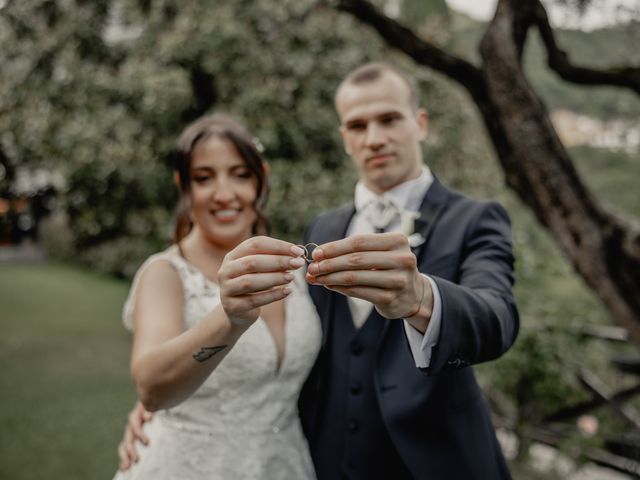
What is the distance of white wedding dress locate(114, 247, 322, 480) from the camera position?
2.29 metres

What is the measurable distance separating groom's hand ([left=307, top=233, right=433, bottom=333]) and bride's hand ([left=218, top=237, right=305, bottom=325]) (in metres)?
0.07

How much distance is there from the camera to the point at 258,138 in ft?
22.7

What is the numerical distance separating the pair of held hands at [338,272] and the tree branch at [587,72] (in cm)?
353

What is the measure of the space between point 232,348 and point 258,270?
77 centimetres

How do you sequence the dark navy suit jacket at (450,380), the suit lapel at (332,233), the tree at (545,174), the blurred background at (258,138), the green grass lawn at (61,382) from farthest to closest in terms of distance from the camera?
the green grass lawn at (61,382), the blurred background at (258,138), the tree at (545,174), the suit lapel at (332,233), the dark navy suit jacket at (450,380)

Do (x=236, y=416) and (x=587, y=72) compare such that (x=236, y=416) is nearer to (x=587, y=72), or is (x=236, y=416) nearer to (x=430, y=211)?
(x=430, y=211)

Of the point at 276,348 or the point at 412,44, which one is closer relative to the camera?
the point at 276,348

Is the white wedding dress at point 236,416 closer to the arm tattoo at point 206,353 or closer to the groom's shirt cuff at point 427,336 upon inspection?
the arm tattoo at point 206,353

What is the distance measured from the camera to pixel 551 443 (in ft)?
19.0

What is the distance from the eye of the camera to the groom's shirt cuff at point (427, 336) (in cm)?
151

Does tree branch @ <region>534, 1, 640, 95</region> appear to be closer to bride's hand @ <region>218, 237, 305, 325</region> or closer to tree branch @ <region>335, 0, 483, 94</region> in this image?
tree branch @ <region>335, 0, 483, 94</region>

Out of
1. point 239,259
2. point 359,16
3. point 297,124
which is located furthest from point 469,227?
point 297,124

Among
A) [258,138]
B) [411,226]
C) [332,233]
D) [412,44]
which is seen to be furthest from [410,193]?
[258,138]

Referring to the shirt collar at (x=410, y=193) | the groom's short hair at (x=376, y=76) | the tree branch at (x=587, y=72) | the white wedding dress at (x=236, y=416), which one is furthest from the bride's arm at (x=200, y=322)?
the tree branch at (x=587, y=72)
